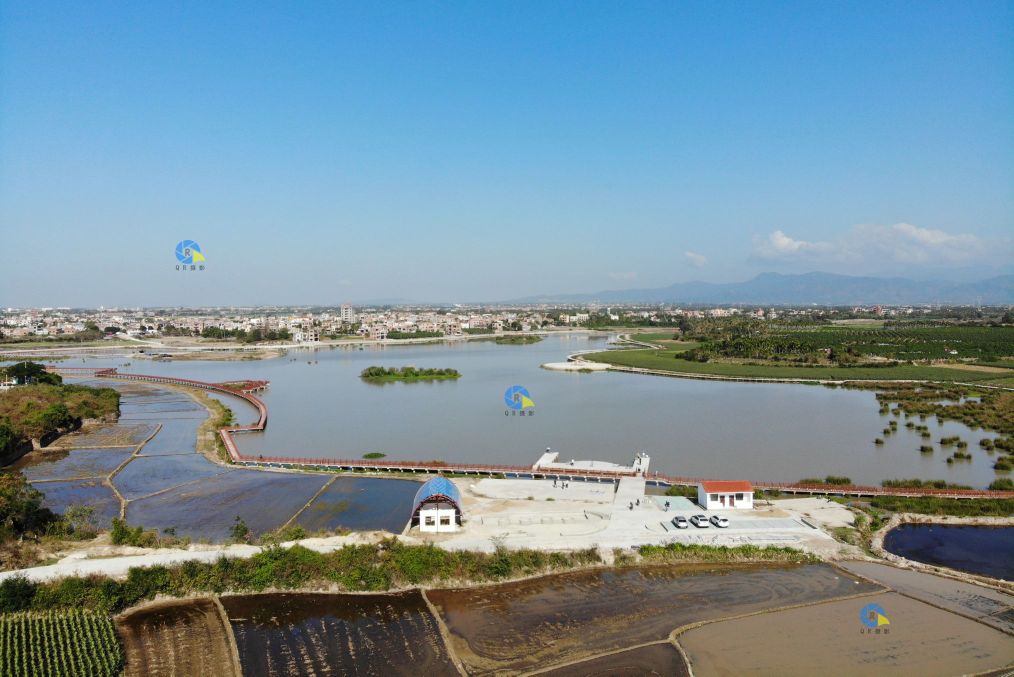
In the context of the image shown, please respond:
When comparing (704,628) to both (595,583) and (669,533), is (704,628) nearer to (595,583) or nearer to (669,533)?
(595,583)

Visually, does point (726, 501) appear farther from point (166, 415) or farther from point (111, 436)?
point (166, 415)

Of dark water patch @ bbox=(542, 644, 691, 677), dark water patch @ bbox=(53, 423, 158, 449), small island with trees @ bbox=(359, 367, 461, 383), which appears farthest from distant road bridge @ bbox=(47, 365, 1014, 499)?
small island with trees @ bbox=(359, 367, 461, 383)

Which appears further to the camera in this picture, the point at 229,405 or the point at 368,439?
the point at 229,405

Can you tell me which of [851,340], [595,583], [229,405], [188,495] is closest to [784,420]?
[595,583]

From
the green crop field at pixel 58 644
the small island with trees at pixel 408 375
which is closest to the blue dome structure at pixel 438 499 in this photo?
the green crop field at pixel 58 644

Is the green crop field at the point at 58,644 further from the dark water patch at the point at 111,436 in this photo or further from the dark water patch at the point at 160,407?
the dark water patch at the point at 160,407

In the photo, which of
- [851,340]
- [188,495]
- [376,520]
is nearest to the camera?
[376,520]

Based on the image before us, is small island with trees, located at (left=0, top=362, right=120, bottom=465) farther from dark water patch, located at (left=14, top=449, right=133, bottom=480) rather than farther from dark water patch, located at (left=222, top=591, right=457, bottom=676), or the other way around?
dark water patch, located at (left=222, top=591, right=457, bottom=676)
